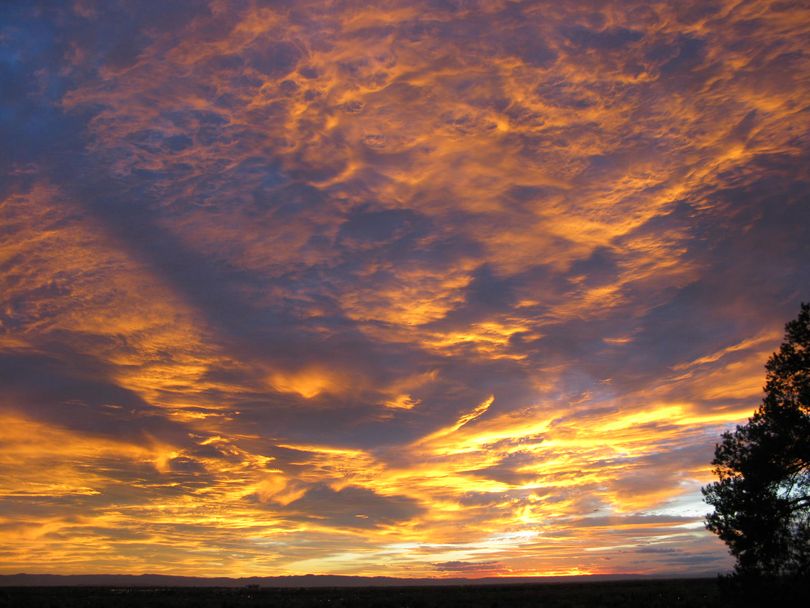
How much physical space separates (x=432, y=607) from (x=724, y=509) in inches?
1132

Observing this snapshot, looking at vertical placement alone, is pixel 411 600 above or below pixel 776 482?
below

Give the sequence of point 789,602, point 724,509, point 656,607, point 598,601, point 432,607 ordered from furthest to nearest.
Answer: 1. point 598,601
2. point 432,607
3. point 656,607
4. point 724,509
5. point 789,602

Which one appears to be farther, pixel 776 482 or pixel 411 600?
pixel 411 600

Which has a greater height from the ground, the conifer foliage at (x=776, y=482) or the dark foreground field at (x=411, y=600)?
the conifer foliage at (x=776, y=482)

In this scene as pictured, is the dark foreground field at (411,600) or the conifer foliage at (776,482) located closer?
the conifer foliage at (776,482)

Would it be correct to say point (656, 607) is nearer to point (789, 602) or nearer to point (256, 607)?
point (789, 602)

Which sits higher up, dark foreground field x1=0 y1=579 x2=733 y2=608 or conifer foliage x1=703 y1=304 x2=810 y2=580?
conifer foliage x1=703 y1=304 x2=810 y2=580

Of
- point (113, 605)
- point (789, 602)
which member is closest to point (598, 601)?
point (789, 602)

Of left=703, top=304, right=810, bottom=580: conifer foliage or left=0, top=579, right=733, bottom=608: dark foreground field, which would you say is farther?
left=0, top=579, right=733, bottom=608: dark foreground field

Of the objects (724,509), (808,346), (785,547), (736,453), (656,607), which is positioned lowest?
(656,607)

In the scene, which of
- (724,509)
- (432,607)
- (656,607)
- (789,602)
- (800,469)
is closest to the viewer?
(789,602)

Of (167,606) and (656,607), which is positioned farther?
(167,606)

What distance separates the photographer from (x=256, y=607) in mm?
47562

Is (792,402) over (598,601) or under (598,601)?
over
